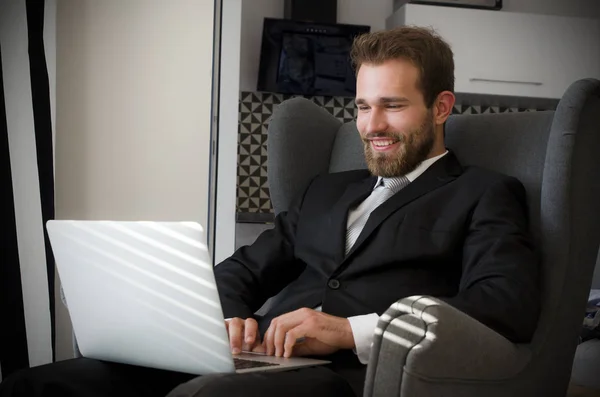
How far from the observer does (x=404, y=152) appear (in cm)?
173

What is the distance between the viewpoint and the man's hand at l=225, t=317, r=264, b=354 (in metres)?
1.50

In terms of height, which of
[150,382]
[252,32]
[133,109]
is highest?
[252,32]

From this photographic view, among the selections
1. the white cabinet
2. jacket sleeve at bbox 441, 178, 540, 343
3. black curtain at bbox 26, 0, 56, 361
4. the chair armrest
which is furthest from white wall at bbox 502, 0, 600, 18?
the chair armrest

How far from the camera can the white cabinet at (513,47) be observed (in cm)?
459

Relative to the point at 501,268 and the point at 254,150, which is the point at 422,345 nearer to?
the point at 501,268

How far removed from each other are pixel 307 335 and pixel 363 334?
0.35ft

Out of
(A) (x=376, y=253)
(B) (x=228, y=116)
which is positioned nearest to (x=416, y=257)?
(A) (x=376, y=253)

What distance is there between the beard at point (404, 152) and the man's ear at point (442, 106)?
0.12ft

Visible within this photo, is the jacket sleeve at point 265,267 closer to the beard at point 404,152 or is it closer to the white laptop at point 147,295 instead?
the beard at point 404,152

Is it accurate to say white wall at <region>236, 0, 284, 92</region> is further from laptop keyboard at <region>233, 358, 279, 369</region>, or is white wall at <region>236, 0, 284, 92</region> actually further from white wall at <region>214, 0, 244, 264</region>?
laptop keyboard at <region>233, 358, 279, 369</region>

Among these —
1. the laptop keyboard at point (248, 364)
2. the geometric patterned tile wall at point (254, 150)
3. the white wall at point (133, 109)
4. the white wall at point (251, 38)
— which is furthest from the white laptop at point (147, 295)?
the white wall at point (251, 38)

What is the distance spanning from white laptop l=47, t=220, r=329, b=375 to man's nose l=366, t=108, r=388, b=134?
59 centimetres

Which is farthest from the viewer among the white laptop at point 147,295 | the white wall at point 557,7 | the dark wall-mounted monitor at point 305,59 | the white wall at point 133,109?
the white wall at point 557,7

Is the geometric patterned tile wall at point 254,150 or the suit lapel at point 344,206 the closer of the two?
the suit lapel at point 344,206
